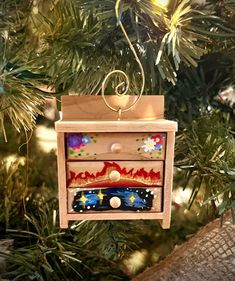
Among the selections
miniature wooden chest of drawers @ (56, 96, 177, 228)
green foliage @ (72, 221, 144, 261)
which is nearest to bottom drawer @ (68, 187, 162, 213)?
miniature wooden chest of drawers @ (56, 96, 177, 228)

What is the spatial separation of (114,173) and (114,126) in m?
0.05

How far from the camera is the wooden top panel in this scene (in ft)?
1.61

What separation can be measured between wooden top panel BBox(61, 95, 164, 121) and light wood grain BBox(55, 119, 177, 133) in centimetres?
2

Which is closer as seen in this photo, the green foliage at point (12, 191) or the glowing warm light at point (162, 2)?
the glowing warm light at point (162, 2)

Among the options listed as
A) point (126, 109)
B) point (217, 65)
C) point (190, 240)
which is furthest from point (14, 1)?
point (190, 240)

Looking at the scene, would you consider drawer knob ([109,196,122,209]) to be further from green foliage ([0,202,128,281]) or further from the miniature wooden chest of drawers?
green foliage ([0,202,128,281])

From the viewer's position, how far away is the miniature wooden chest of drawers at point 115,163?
0.48 metres

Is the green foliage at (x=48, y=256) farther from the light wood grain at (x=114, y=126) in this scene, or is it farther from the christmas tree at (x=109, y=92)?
the light wood grain at (x=114, y=126)

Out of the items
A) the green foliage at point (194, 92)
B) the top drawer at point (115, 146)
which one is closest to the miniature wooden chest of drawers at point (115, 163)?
the top drawer at point (115, 146)

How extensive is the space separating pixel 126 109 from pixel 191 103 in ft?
0.49

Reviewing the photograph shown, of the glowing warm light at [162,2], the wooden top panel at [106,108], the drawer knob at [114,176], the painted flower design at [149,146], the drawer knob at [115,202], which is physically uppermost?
the glowing warm light at [162,2]

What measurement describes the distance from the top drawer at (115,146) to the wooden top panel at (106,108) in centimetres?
3

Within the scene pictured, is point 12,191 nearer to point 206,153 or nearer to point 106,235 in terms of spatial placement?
point 106,235

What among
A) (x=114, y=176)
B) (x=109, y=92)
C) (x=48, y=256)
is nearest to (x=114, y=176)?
(x=114, y=176)
